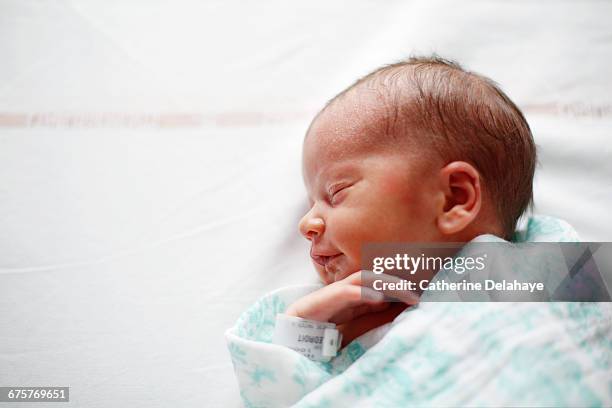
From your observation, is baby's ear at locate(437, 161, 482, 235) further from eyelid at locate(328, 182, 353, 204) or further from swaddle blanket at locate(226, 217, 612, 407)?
eyelid at locate(328, 182, 353, 204)

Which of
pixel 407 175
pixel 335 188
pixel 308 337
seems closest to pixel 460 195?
pixel 407 175

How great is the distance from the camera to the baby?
34.3 inches

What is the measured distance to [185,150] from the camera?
4.18 ft

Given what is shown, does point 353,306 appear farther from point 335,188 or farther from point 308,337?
point 335,188

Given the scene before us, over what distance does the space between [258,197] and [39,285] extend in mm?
447

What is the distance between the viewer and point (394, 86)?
36.6 inches

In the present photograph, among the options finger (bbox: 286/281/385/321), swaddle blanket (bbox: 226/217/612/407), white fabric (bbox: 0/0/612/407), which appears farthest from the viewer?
white fabric (bbox: 0/0/612/407)

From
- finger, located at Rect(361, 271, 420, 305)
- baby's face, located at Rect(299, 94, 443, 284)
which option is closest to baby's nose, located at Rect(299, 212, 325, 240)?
baby's face, located at Rect(299, 94, 443, 284)

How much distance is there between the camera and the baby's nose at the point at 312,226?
924 millimetres

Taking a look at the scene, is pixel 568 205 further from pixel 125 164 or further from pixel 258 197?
pixel 125 164

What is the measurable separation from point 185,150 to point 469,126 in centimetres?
64

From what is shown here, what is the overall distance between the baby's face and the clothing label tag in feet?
0.31

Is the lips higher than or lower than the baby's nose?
lower

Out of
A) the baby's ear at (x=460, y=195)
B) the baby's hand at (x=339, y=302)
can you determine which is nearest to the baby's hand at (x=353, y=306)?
the baby's hand at (x=339, y=302)
